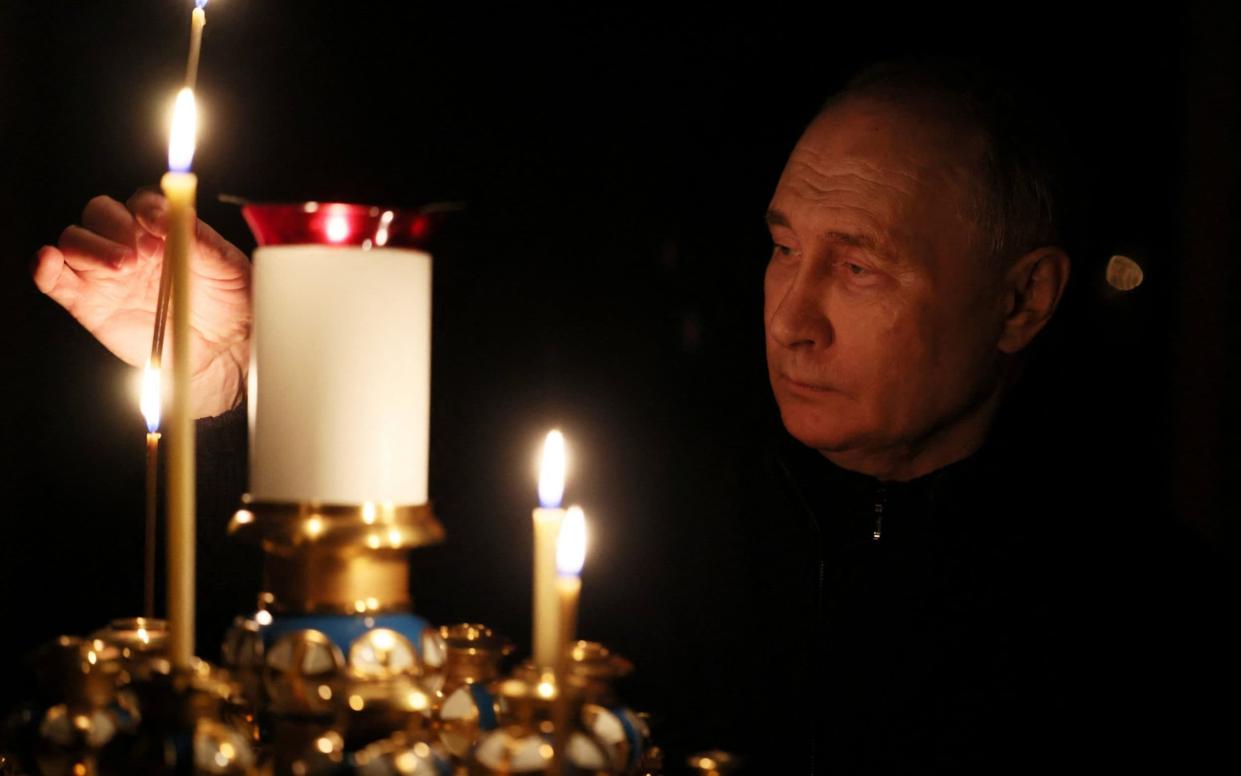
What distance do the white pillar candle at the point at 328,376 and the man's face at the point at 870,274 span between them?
124cm

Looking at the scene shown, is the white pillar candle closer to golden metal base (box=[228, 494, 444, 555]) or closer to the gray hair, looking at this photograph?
golden metal base (box=[228, 494, 444, 555])

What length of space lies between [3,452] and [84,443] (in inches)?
5.2

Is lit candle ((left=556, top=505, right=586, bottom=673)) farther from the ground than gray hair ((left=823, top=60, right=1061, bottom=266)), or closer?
closer

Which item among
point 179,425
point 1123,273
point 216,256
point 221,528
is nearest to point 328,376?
point 179,425

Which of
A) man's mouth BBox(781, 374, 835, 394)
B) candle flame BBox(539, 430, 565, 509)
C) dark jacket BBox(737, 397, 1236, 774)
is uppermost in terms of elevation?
man's mouth BBox(781, 374, 835, 394)

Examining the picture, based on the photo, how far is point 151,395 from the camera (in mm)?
989

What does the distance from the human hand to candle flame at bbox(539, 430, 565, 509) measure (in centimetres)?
79

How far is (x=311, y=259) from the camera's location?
726 mm

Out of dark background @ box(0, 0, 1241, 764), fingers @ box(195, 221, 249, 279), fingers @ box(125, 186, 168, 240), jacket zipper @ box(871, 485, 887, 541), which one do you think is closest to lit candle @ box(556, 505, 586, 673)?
fingers @ box(125, 186, 168, 240)

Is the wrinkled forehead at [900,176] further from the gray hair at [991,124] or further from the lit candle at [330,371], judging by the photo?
the lit candle at [330,371]

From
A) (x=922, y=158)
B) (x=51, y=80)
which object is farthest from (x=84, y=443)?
(x=922, y=158)

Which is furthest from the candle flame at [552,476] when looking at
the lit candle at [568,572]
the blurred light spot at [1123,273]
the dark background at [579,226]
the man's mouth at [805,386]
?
the blurred light spot at [1123,273]

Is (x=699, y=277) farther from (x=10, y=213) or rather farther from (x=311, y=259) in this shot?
(x=311, y=259)

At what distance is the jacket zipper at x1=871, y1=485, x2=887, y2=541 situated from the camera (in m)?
2.03
